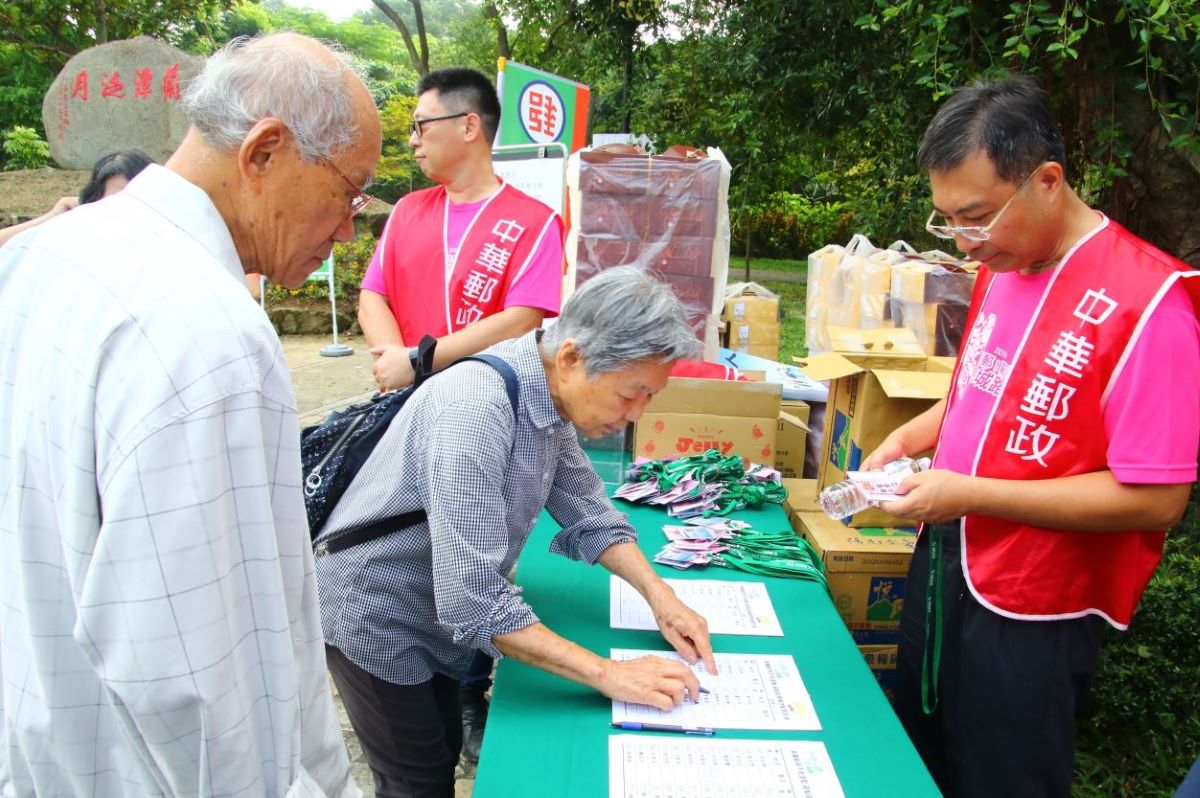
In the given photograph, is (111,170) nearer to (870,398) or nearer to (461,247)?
(461,247)

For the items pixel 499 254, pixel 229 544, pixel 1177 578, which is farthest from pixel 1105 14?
pixel 229 544

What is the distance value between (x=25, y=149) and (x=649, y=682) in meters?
13.5

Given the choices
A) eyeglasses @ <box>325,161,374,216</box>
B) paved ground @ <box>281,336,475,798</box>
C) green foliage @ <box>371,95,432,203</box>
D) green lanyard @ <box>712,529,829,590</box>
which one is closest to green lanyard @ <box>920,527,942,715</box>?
green lanyard @ <box>712,529,829,590</box>

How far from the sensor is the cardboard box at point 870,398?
225 cm

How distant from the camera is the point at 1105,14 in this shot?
256 centimetres

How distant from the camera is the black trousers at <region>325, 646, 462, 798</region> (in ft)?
5.01

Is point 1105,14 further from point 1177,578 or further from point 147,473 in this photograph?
point 147,473

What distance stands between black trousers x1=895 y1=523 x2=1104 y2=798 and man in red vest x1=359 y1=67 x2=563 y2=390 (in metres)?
1.51

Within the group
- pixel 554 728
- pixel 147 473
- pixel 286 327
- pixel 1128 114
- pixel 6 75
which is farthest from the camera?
pixel 6 75

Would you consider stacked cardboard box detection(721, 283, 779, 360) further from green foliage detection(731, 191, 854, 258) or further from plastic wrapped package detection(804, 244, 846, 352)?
green foliage detection(731, 191, 854, 258)

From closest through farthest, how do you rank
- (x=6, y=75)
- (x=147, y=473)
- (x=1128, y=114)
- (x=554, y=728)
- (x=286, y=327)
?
(x=147, y=473) < (x=554, y=728) < (x=1128, y=114) < (x=286, y=327) < (x=6, y=75)

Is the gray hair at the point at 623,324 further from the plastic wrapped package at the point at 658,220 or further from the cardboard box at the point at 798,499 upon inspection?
the plastic wrapped package at the point at 658,220

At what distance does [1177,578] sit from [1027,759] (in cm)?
163

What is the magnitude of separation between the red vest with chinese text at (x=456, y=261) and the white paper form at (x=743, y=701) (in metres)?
1.38
